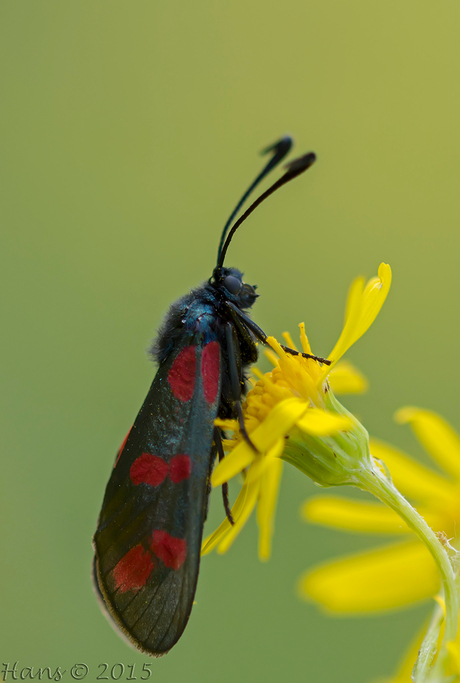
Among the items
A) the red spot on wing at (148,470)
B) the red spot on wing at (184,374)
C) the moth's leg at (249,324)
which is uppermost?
the moth's leg at (249,324)

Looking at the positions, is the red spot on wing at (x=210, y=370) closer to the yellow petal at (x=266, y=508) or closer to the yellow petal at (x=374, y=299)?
the yellow petal at (x=266, y=508)

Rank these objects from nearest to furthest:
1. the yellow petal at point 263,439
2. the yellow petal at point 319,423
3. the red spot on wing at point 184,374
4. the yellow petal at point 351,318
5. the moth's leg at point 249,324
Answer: the yellow petal at point 319,423, the yellow petal at point 263,439, the red spot on wing at point 184,374, the yellow petal at point 351,318, the moth's leg at point 249,324

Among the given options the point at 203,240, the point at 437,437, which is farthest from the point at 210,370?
the point at 203,240

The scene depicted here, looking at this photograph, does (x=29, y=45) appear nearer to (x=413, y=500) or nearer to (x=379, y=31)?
(x=379, y=31)

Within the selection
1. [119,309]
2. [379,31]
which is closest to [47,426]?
[119,309]

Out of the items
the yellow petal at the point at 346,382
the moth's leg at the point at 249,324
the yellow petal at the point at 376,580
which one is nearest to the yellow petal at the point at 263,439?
the moth's leg at the point at 249,324

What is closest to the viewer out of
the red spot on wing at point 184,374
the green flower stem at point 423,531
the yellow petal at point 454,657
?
the yellow petal at point 454,657

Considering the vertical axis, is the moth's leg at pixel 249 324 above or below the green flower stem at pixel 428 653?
above
